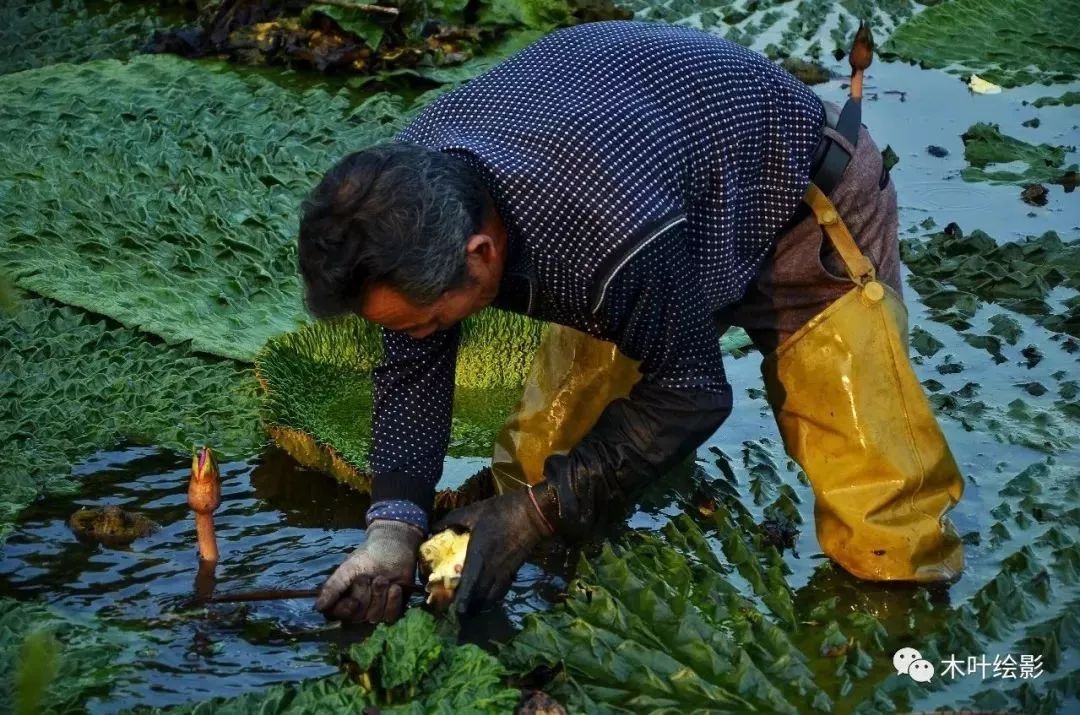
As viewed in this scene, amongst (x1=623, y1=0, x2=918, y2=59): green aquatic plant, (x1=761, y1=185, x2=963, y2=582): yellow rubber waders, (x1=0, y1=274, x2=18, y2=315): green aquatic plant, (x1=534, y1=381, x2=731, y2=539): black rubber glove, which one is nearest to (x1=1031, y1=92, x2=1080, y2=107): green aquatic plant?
(x1=623, y1=0, x2=918, y2=59): green aquatic plant

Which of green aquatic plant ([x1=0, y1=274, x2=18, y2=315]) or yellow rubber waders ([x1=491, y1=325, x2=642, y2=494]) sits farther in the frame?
yellow rubber waders ([x1=491, y1=325, x2=642, y2=494])

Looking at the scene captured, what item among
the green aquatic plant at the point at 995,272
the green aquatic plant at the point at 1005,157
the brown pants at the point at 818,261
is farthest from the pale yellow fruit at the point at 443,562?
the green aquatic plant at the point at 1005,157

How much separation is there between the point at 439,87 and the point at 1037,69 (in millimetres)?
2735

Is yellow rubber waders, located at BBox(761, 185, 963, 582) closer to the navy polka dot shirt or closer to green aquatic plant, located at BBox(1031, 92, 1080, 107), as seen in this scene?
the navy polka dot shirt

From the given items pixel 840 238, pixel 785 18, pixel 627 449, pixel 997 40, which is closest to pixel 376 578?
pixel 627 449

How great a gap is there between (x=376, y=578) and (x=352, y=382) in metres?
1.31

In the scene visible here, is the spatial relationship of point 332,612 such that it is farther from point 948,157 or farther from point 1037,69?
point 1037,69

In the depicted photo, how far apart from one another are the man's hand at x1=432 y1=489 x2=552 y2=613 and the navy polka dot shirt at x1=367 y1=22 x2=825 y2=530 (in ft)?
0.54

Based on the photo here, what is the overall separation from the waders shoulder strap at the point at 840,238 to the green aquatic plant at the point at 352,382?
1205 mm

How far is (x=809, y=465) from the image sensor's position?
341 cm

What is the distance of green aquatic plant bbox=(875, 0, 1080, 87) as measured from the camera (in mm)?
6805

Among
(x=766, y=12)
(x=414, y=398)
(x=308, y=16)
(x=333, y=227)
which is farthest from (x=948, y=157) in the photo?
(x=333, y=227)

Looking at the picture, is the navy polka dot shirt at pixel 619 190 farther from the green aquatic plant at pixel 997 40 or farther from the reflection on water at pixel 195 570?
the green aquatic plant at pixel 997 40

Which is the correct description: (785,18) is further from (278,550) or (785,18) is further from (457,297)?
(457,297)
